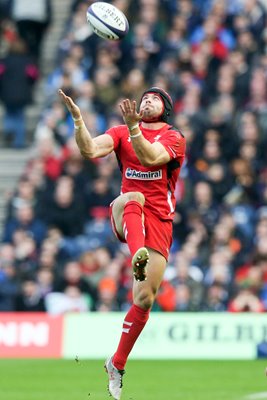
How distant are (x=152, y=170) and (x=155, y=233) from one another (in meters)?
0.52

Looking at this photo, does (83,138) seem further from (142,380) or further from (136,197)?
(142,380)

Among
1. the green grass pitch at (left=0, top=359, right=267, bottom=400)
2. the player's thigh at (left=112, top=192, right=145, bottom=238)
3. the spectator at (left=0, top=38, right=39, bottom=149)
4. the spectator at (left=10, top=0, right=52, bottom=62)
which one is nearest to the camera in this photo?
the player's thigh at (left=112, top=192, right=145, bottom=238)

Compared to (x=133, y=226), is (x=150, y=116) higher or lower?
higher

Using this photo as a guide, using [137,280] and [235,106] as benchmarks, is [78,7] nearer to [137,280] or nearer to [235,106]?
[235,106]

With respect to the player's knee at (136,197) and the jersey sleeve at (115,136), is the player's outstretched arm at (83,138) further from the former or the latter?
the player's knee at (136,197)

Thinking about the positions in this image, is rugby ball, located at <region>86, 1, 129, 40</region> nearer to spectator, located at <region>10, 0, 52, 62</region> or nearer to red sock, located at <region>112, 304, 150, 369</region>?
red sock, located at <region>112, 304, 150, 369</region>

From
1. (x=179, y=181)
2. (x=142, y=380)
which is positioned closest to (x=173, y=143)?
(x=142, y=380)

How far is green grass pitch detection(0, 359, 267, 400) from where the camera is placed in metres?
12.3

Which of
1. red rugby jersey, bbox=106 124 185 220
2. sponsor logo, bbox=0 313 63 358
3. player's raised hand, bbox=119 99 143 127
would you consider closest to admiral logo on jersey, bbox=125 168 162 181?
red rugby jersey, bbox=106 124 185 220

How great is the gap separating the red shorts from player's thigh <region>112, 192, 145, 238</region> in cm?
7

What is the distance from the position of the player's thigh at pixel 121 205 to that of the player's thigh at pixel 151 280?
320 millimetres

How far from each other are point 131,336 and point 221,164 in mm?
7360

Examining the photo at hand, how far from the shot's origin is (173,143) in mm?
11219

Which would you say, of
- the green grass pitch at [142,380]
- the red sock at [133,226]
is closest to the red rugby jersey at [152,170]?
the red sock at [133,226]
